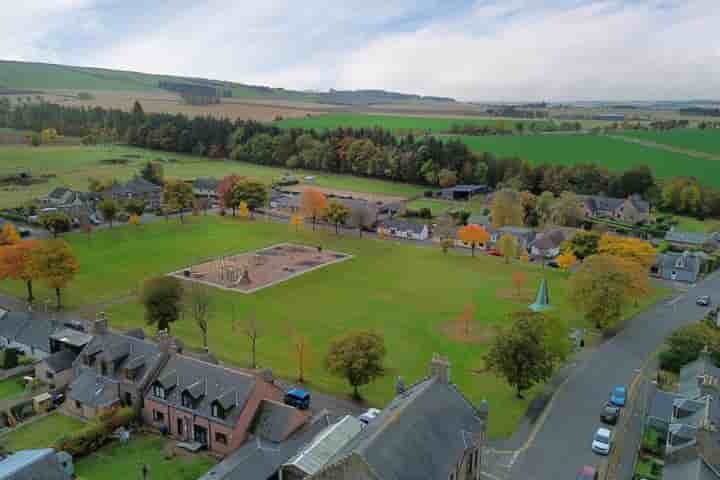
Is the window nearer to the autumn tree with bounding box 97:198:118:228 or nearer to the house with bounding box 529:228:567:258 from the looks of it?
the house with bounding box 529:228:567:258

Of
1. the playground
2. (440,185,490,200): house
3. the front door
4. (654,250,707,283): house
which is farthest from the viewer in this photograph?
(440,185,490,200): house

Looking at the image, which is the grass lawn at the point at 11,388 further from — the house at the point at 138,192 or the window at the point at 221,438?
the house at the point at 138,192

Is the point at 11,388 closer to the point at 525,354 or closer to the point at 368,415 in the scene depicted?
the point at 368,415

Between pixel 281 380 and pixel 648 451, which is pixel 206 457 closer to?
pixel 281 380

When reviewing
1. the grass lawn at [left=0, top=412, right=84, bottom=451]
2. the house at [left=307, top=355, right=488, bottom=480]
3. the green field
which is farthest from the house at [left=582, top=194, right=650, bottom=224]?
the grass lawn at [left=0, top=412, right=84, bottom=451]

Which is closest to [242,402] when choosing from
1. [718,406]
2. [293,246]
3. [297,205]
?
[718,406]

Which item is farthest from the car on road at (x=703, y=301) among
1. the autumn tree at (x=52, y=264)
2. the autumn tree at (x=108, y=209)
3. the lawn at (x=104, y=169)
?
the autumn tree at (x=108, y=209)
